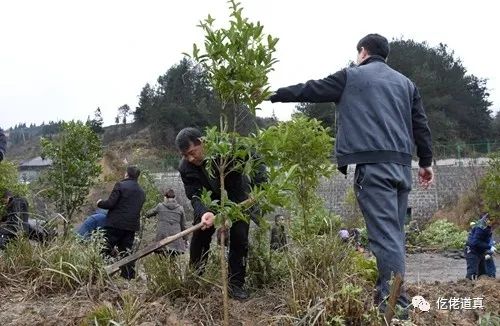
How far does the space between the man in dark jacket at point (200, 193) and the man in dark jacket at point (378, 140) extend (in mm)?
676

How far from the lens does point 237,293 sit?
177 inches

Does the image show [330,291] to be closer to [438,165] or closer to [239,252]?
[239,252]

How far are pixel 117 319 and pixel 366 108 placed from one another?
2114 mm

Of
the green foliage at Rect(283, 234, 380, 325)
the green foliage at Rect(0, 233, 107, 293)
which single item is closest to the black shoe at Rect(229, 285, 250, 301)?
the green foliage at Rect(283, 234, 380, 325)

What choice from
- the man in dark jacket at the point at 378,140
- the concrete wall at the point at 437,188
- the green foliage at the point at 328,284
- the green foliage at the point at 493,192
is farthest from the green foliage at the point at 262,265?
the concrete wall at the point at 437,188

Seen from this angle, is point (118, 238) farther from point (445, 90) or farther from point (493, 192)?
point (445, 90)

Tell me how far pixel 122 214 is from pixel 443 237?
13686mm

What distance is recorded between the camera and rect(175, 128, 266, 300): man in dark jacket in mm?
4352

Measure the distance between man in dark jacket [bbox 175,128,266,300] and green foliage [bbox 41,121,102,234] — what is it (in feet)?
12.7

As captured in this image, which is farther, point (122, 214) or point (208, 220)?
point (122, 214)

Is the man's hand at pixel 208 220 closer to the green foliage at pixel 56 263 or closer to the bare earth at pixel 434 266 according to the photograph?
the green foliage at pixel 56 263

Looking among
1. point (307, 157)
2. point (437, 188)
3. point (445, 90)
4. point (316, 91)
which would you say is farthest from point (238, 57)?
point (445, 90)

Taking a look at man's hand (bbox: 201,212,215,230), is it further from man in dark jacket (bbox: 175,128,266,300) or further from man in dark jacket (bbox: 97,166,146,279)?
man in dark jacket (bbox: 97,166,146,279)

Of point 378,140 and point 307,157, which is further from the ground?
point 378,140
